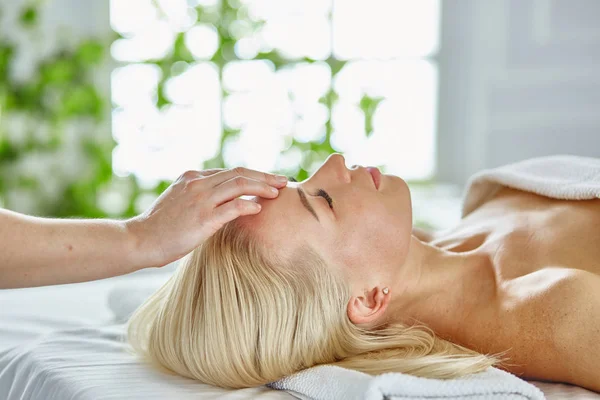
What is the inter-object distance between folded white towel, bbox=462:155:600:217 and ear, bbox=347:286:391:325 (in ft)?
1.86

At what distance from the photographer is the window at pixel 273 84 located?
3.86 m

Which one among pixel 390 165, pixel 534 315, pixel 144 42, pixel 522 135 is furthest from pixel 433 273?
pixel 144 42

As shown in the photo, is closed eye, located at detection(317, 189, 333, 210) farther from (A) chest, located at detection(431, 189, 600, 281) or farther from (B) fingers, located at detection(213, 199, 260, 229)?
(A) chest, located at detection(431, 189, 600, 281)

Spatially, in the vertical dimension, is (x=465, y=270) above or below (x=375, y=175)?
below

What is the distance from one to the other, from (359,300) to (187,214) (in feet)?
1.36

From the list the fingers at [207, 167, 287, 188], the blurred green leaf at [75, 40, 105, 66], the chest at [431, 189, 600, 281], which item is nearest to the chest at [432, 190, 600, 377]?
the chest at [431, 189, 600, 281]

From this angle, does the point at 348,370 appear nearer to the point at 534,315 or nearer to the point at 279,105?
the point at 534,315

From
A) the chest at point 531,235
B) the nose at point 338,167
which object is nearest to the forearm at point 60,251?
the nose at point 338,167

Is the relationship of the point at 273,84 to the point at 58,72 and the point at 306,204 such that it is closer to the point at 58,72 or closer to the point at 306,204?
the point at 58,72

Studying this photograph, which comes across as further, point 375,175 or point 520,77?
point 520,77

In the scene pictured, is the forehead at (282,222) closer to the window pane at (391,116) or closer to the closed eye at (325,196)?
the closed eye at (325,196)

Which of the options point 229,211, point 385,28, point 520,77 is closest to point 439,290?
point 229,211

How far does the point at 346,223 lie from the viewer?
155 cm

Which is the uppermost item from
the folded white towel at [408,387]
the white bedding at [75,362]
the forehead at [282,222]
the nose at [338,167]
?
the nose at [338,167]
